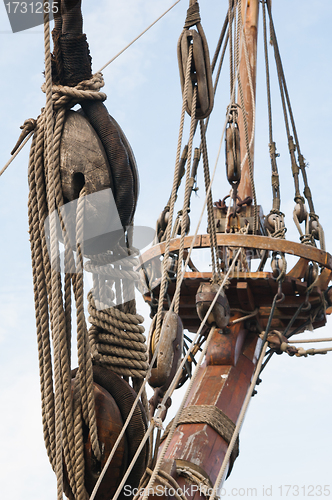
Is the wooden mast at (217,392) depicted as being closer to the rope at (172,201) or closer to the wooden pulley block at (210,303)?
the wooden pulley block at (210,303)

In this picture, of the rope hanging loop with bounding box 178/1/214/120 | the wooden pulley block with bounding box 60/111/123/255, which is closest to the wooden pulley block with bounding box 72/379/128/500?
the wooden pulley block with bounding box 60/111/123/255

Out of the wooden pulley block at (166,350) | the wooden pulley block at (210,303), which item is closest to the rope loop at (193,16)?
the wooden pulley block at (166,350)

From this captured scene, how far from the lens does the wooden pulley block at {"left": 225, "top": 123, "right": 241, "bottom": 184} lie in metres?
5.44

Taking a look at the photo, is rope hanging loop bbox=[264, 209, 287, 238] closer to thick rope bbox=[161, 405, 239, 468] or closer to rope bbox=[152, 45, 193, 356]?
thick rope bbox=[161, 405, 239, 468]

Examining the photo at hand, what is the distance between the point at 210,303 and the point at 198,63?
6.06ft

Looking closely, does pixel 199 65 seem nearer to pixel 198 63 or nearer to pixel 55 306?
pixel 198 63

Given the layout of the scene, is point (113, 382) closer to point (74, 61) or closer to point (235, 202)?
point (74, 61)

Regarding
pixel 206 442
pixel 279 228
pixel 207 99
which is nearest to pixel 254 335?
pixel 279 228

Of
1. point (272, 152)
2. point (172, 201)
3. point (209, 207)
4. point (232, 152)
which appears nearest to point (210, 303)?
point (209, 207)

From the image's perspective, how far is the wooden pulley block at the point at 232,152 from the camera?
5438 millimetres

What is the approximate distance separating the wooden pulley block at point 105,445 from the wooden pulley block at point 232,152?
3521 mm

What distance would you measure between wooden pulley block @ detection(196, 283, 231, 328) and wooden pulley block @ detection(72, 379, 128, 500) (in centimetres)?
221

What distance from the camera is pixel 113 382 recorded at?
225 centimetres

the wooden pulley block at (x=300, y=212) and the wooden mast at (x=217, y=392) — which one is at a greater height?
the wooden pulley block at (x=300, y=212)
